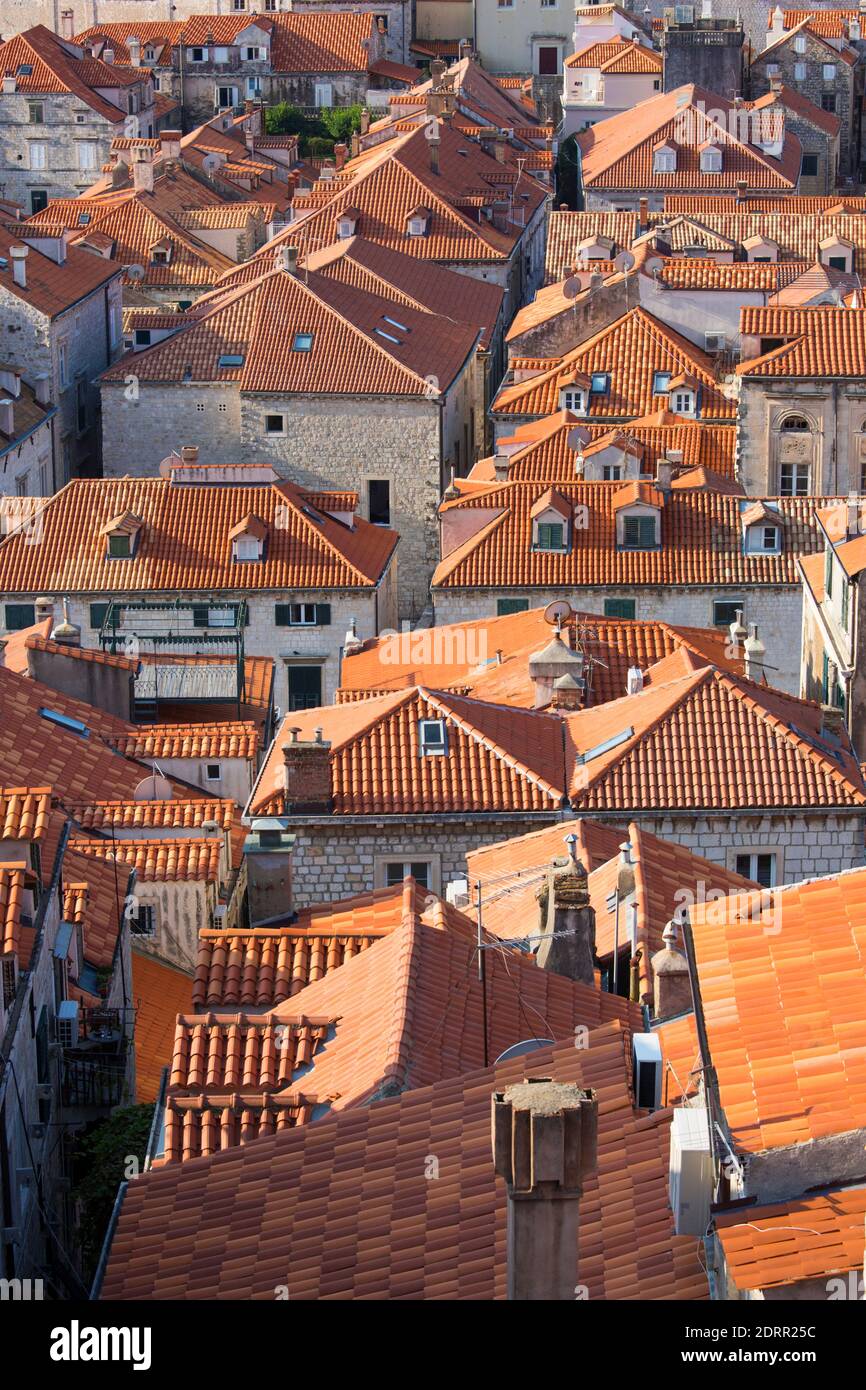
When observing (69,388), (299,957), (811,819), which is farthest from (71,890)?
(69,388)

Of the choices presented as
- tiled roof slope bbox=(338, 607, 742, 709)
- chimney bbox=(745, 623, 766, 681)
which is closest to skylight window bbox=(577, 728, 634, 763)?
tiled roof slope bbox=(338, 607, 742, 709)

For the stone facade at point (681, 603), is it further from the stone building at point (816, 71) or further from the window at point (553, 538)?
the stone building at point (816, 71)

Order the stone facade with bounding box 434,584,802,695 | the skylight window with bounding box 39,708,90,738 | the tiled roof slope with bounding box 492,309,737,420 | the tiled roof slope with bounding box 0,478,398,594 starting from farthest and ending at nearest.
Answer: the tiled roof slope with bounding box 492,309,737,420
the tiled roof slope with bounding box 0,478,398,594
the stone facade with bounding box 434,584,802,695
the skylight window with bounding box 39,708,90,738

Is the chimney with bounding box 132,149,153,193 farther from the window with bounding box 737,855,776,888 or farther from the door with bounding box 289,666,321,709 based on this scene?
the window with bounding box 737,855,776,888

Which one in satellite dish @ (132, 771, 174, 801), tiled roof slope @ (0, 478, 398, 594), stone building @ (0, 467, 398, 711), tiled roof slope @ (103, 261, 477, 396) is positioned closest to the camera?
satellite dish @ (132, 771, 174, 801)

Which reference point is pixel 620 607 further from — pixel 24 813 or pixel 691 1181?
pixel 691 1181

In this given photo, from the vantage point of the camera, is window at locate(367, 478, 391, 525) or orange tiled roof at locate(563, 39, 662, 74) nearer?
window at locate(367, 478, 391, 525)

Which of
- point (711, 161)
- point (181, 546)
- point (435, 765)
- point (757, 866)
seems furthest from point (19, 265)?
point (757, 866)
